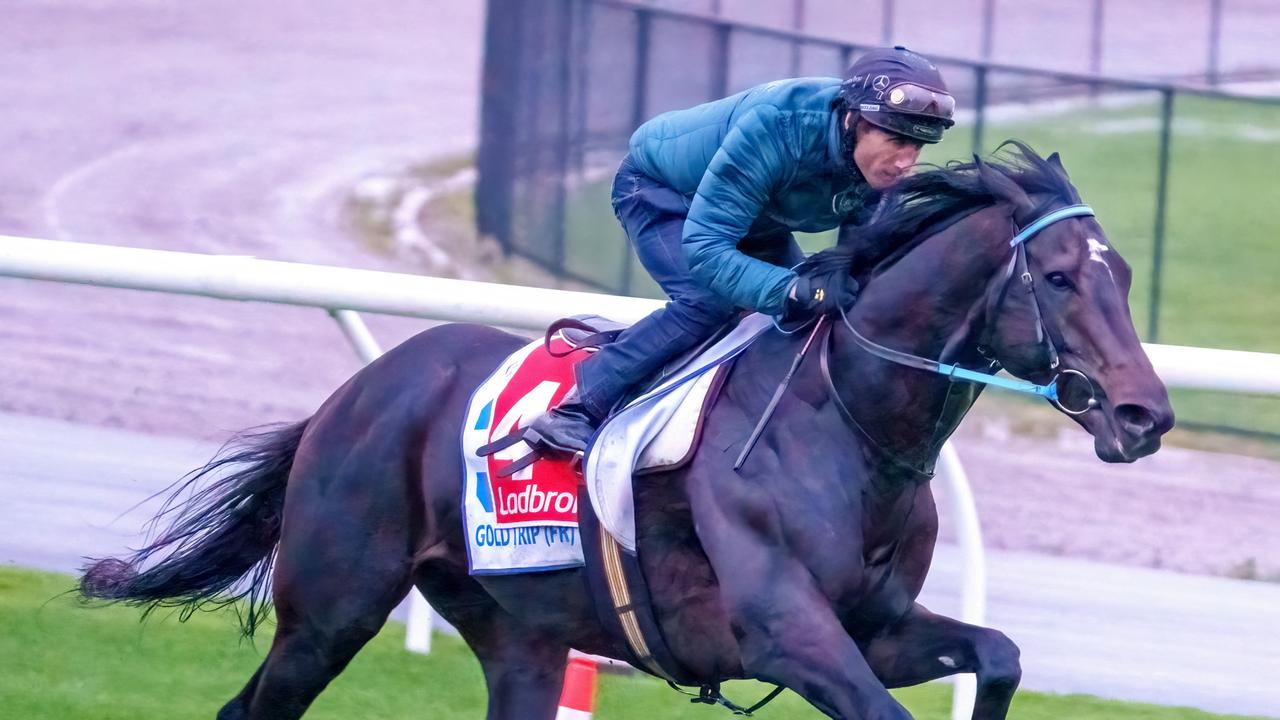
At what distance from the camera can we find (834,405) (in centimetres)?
334

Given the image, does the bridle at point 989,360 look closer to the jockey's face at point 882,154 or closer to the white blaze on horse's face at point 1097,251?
the white blaze on horse's face at point 1097,251

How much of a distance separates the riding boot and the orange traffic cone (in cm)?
85

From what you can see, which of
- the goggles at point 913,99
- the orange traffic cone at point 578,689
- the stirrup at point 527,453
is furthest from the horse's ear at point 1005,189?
the orange traffic cone at point 578,689

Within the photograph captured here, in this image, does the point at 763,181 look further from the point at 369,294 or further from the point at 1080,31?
the point at 1080,31

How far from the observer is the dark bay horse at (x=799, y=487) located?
10.1 ft

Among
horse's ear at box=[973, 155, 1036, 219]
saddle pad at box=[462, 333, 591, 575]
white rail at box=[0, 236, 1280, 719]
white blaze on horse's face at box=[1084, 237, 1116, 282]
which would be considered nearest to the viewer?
white blaze on horse's face at box=[1084, 237, 1116, 282]

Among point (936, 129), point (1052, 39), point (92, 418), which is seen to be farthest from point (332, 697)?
point (1052, 39)

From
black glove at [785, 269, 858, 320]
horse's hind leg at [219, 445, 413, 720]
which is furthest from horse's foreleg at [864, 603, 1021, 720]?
horse's hind leg at [219, 445, 413, 720]

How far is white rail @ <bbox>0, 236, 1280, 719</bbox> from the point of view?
4469mm

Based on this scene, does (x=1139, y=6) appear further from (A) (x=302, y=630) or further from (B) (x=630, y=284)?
(A) (x=302, y=630)

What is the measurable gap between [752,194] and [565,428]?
0.61 m

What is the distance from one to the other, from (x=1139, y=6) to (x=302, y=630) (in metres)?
21.1

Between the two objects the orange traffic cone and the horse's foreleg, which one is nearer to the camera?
the horse's foreleg

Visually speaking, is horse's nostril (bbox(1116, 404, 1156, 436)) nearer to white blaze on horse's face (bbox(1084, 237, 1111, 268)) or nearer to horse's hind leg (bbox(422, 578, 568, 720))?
white blaze on horse's face (bbox(1084, 237, 1111, 268))
